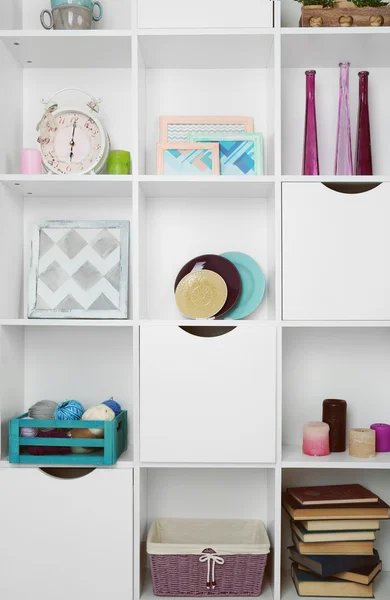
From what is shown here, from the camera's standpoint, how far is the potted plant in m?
1.99

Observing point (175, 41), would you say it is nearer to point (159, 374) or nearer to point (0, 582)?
point (159, 374)

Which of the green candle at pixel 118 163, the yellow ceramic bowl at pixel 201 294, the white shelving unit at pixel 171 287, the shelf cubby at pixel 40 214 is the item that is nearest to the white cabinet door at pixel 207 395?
the white shelving unit at pixel 171 287

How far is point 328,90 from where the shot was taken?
7.22 ft

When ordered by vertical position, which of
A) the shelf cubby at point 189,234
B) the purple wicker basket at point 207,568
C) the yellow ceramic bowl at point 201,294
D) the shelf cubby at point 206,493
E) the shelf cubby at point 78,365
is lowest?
the purple wicker basket at point 207,568

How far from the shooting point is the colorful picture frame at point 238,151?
2.08 m

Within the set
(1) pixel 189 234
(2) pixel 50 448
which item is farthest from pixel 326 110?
(2) pixel 50 448

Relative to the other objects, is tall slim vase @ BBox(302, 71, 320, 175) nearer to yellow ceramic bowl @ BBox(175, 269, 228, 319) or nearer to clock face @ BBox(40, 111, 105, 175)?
yellow ceramic bowl @ BBox(175, 269, 228, 319)

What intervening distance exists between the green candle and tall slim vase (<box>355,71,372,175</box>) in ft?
2.41

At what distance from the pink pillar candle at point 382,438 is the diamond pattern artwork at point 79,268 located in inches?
35.3

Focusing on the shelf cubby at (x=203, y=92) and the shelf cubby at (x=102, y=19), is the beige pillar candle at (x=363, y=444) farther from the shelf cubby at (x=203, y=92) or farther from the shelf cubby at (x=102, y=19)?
the shelf cubby at (x=102, y=19)

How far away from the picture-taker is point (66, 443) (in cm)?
194

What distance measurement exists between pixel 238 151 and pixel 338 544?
1.27 m

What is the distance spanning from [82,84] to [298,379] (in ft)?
4.12

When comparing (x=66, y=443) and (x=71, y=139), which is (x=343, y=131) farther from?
(x=66, y=443)
